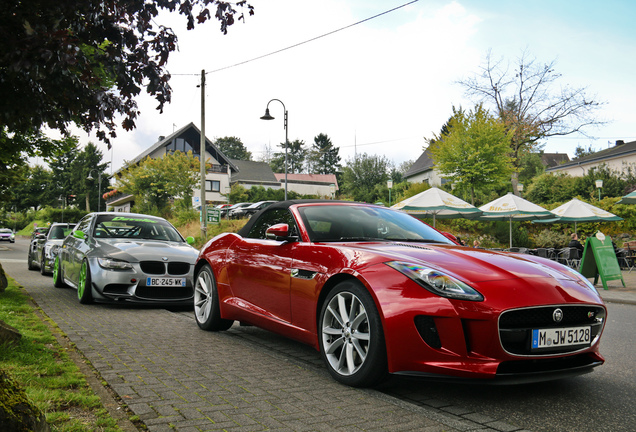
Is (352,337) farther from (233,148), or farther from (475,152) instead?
(233,148)

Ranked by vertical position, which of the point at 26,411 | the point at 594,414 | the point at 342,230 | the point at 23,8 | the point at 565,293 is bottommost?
the point at 594,414

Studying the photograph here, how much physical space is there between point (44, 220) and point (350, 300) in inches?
3425

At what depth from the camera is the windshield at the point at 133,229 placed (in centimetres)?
924

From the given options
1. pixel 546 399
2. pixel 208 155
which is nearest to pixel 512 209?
pixel 546 399

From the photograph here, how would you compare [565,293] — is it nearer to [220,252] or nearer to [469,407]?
[469,407]

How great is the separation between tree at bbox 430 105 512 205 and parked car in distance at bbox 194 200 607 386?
90.1 ft

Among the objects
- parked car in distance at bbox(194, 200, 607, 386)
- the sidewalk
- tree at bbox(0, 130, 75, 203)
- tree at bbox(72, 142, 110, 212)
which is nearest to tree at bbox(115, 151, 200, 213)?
tree at bbox(0, 130, 75, 203)

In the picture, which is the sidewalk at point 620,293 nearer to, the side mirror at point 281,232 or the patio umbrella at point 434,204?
the patio umbrella at point 434,204

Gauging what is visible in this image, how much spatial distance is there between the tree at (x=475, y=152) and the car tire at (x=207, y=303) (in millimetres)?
26433

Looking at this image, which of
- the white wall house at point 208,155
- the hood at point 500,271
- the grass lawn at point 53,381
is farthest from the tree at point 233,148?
the hood at point 500,271

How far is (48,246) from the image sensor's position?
557 inches

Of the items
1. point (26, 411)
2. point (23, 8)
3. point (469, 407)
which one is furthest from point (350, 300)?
point (23, 8)

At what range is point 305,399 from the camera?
3.59m

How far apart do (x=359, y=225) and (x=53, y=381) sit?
2.76 meters
